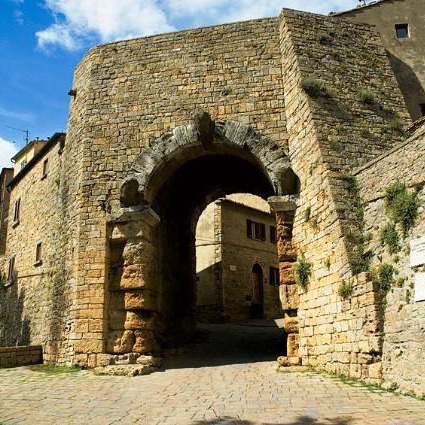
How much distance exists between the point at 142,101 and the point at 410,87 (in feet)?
24.1

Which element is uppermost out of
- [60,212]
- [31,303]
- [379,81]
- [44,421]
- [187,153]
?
[379,81]

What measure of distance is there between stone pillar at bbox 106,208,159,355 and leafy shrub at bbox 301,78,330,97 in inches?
169

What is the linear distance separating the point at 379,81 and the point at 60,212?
27.4 feet

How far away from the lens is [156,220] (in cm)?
1124

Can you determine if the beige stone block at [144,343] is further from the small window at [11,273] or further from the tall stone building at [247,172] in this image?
the small window at [11,273]

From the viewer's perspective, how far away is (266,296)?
25094 mm

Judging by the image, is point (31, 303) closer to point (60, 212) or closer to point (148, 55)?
point (60, 212)

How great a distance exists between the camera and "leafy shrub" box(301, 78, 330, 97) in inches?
396

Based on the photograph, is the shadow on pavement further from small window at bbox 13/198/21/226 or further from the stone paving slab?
small window at bbox 13/198/21/226

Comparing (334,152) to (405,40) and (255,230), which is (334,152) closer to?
(405,40)

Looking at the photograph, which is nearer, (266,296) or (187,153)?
(187,153)

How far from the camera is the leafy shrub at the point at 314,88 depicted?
1007 centimetres

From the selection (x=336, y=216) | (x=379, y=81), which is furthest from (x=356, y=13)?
(x=336, y=216)

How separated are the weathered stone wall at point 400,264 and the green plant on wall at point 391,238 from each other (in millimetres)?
59
